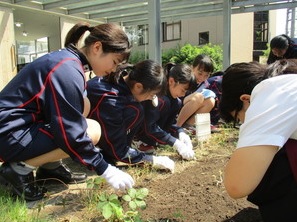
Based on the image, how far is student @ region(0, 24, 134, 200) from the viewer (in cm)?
170

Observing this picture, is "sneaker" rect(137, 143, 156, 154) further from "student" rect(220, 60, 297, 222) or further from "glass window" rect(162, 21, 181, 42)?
"glass window" rect(162, 21, 181, 42)

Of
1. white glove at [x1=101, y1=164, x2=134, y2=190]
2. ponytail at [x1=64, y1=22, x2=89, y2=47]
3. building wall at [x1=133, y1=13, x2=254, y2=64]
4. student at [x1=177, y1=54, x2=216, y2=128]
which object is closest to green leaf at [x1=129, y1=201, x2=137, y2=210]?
white glove at [x1=101, y1=164, x2=134, y2=190]

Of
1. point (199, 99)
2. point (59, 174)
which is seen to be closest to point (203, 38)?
point (199, 99)

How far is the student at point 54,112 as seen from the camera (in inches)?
67.1

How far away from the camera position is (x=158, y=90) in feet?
8.03

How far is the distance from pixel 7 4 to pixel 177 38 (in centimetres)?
1104

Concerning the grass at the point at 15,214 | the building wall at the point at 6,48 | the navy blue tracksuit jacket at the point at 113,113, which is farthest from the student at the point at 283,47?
the building wall at the point at 6,48

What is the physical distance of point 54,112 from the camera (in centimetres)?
168

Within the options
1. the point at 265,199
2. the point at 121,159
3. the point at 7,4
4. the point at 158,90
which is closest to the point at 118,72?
the point at 158,90

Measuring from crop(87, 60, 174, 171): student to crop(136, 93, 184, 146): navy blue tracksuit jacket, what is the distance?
0.29 metres

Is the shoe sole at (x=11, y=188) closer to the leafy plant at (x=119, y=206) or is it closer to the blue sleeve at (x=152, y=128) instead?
the leafy plant at (x=119, y=206)

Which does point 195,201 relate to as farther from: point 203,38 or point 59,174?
point 203,38

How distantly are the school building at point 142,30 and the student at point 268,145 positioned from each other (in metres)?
3.22

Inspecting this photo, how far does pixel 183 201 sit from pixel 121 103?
918 mm
